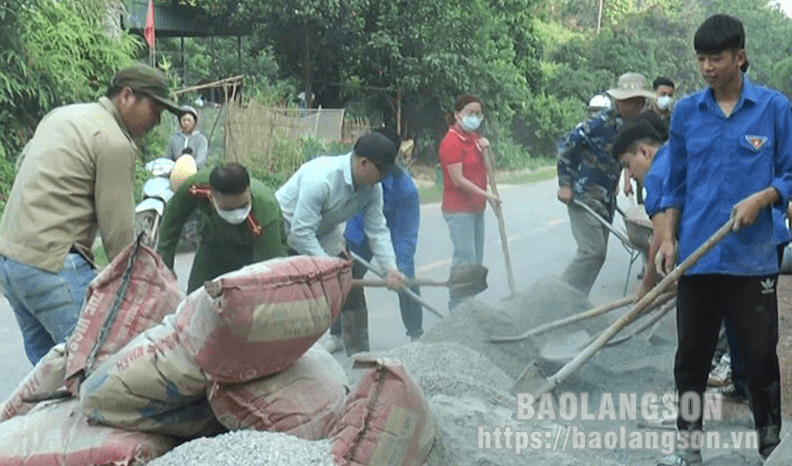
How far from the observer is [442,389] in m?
4.33

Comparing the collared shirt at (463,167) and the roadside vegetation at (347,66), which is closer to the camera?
the collared shirt at (463,167)

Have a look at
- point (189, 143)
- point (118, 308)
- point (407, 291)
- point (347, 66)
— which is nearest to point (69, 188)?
point (118, 308)

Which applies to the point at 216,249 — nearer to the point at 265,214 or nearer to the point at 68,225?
the point at 265,214

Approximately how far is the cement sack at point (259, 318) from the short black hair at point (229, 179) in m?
1.46

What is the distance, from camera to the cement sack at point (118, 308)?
11.8ft

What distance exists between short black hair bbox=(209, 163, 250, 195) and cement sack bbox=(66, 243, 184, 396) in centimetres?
107

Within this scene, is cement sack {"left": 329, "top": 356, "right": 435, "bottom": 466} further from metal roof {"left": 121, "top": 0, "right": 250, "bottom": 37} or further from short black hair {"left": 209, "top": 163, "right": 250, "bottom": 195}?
metal roof {"left": 121, "top": 0, "right": 250, "bottom": 37}

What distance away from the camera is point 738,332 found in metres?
3.92

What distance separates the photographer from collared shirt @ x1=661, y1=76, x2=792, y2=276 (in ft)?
12.4

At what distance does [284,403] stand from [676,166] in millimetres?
1720

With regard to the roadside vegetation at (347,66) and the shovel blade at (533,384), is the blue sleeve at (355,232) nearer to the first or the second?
the shovel blade at (533,384)

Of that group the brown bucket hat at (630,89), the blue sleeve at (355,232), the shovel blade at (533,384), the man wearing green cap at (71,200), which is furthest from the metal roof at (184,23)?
the man wearing green cap at (71,200)

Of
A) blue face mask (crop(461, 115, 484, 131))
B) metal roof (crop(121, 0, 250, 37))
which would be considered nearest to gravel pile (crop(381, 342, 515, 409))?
blue face mask (crop(461, 115, 484, 131))

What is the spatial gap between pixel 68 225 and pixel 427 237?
27.8 ft
